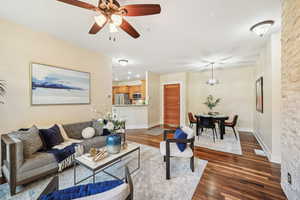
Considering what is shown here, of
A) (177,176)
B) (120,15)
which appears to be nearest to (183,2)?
(120,15)

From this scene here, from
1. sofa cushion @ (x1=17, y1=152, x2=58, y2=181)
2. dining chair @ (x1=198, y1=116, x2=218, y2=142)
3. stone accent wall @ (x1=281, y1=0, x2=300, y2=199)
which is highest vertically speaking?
stone accent wall @ (x1=281, y1=0, x2=300, y2=199)

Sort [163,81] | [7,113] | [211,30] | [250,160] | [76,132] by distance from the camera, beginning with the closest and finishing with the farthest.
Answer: [7,113] → [211,30] → [250,160] → [76,132] → [163,81]

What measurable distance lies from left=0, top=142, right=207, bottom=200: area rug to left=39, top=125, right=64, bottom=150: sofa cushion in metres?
0.52

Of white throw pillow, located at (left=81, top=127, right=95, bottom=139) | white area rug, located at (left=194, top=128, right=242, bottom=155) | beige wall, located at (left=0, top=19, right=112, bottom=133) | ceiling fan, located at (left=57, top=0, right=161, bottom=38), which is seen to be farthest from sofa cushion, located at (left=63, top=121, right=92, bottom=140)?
white area rug, located at (left=194, top=128, right=242, bottom=155)

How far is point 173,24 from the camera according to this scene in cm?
214

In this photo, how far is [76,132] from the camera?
8.98ft

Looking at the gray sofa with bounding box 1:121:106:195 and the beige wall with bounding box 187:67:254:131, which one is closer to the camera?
the gray sofa with bounding box 1:121:106:195

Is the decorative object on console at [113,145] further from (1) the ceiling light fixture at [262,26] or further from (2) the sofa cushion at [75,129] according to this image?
(1) the ceiling light fixture at [262,26]

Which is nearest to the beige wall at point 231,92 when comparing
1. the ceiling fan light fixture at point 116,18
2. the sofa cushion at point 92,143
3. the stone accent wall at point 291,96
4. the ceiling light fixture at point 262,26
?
the ceiling light fixture at point 262,26

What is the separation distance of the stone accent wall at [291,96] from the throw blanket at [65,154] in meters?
2.80

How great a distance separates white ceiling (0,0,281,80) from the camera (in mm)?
1723

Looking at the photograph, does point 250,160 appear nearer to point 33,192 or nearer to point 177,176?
point 177,176

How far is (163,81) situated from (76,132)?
15.5 feet

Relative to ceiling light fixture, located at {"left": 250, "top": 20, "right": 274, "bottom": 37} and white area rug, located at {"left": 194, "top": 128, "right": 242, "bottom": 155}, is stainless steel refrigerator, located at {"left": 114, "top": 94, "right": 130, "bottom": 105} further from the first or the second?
ceiling light fixture, located at {"left": 250, "top": 20, "right": 274, "bottom": 37}
